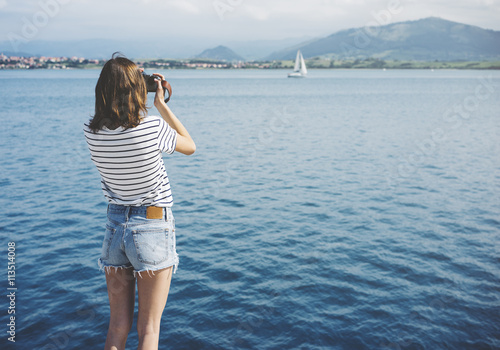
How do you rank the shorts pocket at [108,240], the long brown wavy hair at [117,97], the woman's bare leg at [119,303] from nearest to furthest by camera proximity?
the long brown wavy hair at [117,97] → the shorts pocket at [108,240] → the woman's bare leg at [119,303]

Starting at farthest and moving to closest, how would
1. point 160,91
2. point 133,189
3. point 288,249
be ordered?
point 288,249, point 160,91, point 133,189

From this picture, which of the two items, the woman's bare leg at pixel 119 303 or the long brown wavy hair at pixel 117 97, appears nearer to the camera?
the long brown wavy hair at pixel 117 97

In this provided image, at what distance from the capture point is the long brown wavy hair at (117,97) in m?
3.48

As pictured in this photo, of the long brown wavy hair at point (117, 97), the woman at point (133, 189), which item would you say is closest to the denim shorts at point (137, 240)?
the woman at point (133, 189)

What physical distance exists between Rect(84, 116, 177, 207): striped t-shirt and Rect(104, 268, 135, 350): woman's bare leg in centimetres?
78

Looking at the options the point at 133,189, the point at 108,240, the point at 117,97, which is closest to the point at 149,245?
the point at 108,240

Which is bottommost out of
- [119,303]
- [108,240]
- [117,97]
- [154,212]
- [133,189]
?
[119,303]

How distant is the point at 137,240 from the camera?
149 inches

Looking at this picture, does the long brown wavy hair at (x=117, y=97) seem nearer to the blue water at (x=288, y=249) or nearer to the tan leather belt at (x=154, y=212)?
the tan leather belt at (x=154, y=212)

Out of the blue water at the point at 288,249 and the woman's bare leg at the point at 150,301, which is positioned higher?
the woman's bare leg at the point at 150,301

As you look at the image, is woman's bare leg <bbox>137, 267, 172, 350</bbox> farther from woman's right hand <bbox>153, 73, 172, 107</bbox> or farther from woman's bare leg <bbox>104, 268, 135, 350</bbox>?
woman's right hand <bbox>153, 73, 172, 107</bbox>

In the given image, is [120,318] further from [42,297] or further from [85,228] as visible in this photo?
[85,228]

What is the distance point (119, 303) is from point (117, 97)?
6.99 ft

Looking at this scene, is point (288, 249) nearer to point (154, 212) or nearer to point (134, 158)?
point (154, 212)
